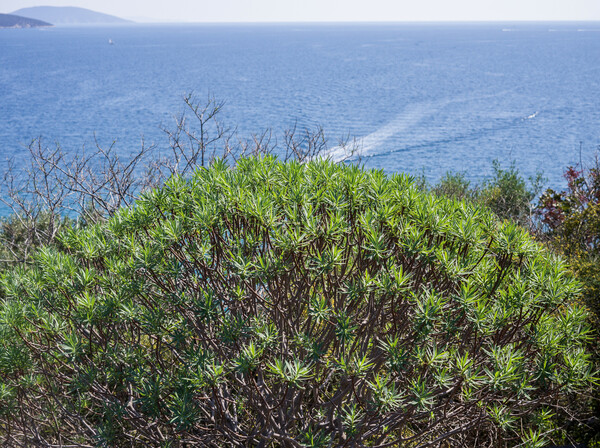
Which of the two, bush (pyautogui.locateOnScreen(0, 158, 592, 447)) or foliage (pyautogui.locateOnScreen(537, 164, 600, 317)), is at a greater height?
bush (pyautogui.locateOnScreen(0, 158, 592, 447))

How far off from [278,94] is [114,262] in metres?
58.2

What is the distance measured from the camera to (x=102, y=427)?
4.43 m

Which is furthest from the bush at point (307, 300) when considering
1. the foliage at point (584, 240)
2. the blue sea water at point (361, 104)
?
the blue sea water at point (361, 104)

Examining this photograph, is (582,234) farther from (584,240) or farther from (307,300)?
(307,300)

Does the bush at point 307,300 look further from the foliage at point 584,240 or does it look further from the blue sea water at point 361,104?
the blue sea water at point 361,104

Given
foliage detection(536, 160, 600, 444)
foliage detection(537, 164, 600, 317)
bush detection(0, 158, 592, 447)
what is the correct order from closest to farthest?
1. bush detection(0, 158, 592, 447)
2. foliage detection(536, 160, 600, 444)
3. foliage detection(537, 164, 600, 317)

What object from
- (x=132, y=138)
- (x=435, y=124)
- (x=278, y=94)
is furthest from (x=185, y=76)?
(x=435, y=124)

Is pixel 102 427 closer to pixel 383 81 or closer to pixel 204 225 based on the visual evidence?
pixel 204 225

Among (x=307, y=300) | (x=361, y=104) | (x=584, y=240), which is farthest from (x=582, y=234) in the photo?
(x=361, y=104)

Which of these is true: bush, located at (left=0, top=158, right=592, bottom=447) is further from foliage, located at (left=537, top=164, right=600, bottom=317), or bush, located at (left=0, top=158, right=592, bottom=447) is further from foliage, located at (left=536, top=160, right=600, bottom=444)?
foliage, located at (left=537, top=164, right=600, bottom=317)

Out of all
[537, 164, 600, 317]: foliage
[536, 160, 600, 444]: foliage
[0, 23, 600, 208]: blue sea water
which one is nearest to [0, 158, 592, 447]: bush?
[536, 160, 600, 444]: foliage

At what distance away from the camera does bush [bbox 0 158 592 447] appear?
3715mm

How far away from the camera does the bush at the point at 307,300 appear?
3715 millimetres

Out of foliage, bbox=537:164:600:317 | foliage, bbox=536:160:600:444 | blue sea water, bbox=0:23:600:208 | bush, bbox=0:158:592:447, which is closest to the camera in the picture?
bush, bbox=0:158:592:447
